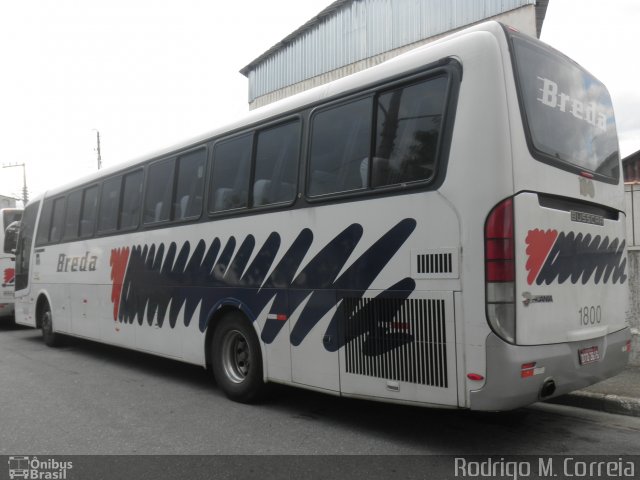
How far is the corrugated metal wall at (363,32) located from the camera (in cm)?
1362

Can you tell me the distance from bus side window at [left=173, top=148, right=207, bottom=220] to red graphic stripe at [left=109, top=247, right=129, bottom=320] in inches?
63.5

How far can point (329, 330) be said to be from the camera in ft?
16.9

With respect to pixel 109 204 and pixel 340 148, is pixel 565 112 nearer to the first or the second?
pixel 340 148

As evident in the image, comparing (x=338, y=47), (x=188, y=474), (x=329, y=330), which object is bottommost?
(x=188, y=474)

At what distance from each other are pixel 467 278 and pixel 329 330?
1.52 meters

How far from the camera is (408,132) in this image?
4.61m

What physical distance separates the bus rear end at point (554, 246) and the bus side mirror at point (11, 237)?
1259cm

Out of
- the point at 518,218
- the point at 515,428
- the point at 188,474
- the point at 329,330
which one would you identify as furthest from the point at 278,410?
the point at 518,218

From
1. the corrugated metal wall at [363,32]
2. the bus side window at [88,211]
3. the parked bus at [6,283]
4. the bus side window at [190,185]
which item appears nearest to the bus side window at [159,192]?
the bus side window at [190,185]

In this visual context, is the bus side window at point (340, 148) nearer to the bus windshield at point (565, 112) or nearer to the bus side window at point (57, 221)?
the bus windshield at point (565, 112)

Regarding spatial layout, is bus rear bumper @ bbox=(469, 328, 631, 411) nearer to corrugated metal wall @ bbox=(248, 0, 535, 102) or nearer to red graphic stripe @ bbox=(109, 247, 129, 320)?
red graphic stripe @ bbox=(109, 247, 129, 320)

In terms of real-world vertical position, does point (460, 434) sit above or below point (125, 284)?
below

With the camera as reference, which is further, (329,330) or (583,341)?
(329,330)

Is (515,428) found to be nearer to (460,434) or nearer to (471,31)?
(460,434)
